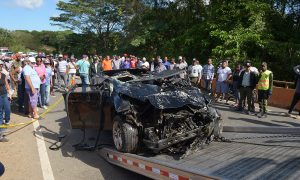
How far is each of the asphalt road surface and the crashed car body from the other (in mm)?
518

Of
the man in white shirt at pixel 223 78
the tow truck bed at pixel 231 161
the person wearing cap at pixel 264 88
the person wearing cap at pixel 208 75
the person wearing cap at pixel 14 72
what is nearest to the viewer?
the tow truck bed at pixel 231 161

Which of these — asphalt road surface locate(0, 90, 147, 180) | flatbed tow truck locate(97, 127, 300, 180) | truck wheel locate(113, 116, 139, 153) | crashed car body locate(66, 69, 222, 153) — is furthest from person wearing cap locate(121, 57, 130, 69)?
truck wheel locate(113, 116, 139, 153)

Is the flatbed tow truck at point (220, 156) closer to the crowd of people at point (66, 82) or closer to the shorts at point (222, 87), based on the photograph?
the crowd of people at point (66, 82)

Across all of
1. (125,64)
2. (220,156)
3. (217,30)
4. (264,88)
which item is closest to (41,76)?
(264,88)

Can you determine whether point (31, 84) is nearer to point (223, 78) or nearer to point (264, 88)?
point (264, 88)

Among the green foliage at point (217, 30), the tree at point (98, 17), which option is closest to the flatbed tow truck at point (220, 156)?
the green foliage at point (217, 30)

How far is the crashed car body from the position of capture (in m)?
5.52

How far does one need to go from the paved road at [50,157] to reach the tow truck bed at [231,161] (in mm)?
293

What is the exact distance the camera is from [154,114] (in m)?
5.59

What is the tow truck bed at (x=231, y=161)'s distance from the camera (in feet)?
13.1

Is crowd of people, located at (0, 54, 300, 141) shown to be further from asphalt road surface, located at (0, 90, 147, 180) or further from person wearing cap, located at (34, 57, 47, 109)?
asphalt road surface, located at (0, 90, 147, 180)

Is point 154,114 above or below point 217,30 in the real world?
below

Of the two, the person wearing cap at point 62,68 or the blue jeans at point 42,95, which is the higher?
the person wearing cap at point 62,68

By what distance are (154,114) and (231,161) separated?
1.51 meters
